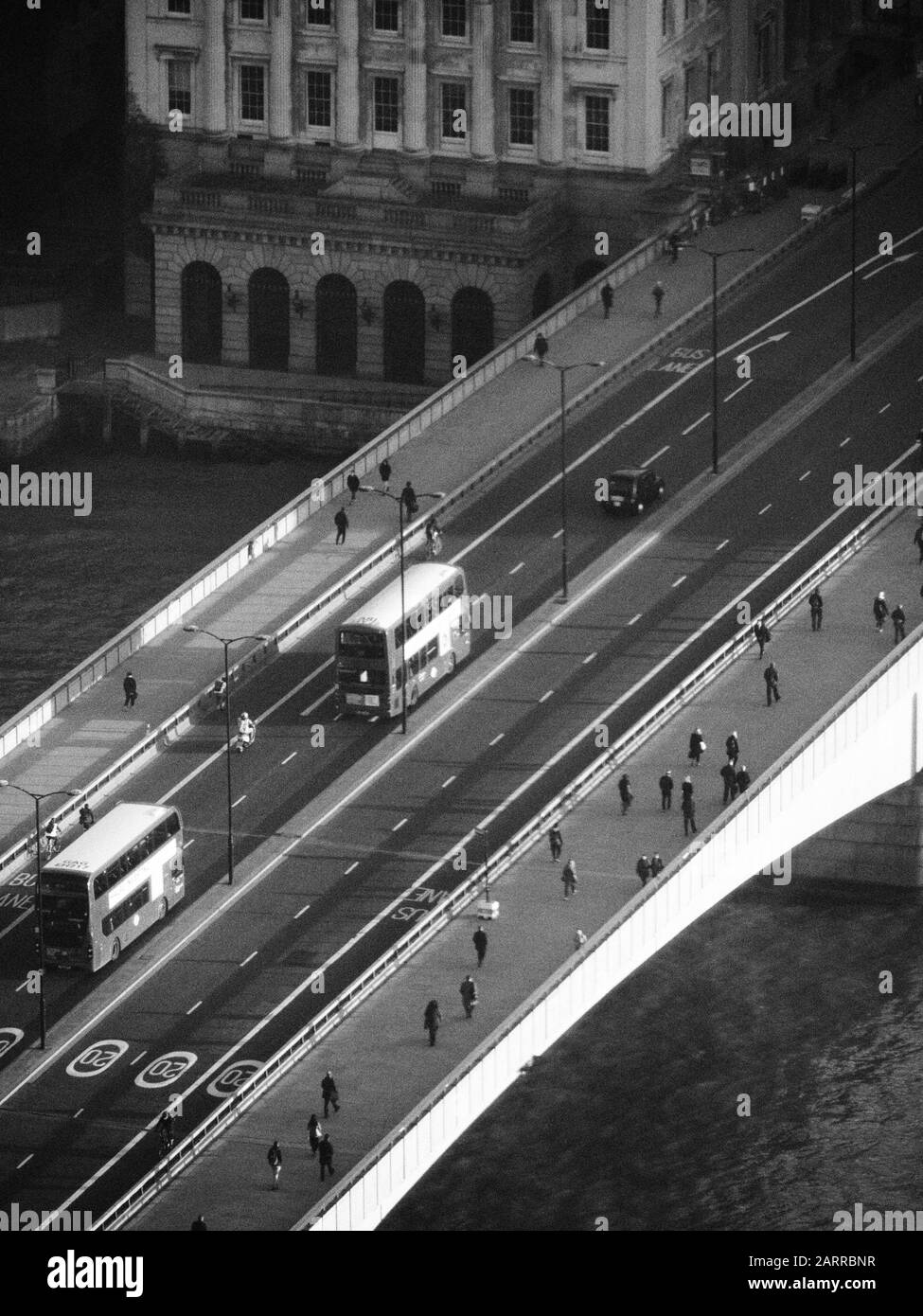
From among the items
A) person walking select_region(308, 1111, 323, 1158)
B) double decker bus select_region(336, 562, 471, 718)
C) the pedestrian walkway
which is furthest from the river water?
double decker bus select_region(336, 562, 471, 718)

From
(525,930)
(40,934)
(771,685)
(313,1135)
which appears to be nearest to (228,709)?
(40,934)

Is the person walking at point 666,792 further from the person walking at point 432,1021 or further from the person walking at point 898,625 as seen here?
the person walking at point 432,1021

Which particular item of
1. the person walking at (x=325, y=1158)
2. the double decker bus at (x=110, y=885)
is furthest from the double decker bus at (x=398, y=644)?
the person walking at (x=325, y=1158)

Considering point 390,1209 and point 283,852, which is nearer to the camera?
point 390,1209

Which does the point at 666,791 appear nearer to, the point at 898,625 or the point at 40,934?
the point at 898,625

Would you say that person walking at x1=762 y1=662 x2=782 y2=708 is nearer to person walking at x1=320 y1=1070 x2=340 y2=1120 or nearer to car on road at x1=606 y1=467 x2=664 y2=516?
car on road at x1=606 y1=467 x2=664 y2=516
